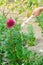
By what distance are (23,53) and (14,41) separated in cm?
20

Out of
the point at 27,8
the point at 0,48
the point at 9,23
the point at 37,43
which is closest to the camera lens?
the point at 9,23

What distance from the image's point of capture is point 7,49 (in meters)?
3.13

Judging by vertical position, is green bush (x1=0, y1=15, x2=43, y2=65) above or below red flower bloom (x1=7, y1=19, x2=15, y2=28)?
below

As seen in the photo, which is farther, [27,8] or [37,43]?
[27,8]

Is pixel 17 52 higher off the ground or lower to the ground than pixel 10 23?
lower

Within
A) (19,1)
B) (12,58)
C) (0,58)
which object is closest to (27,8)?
(19,1)

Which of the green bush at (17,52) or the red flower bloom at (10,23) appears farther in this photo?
the green bush at (17,52)

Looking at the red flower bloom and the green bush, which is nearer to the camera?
the red flower bloom

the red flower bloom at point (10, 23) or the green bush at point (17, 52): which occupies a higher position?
the red flower bloom at point (10, 23)

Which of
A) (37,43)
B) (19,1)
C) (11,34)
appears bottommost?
(37,43)

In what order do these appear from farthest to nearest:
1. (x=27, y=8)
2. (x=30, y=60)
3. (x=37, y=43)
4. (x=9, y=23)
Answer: (x=27, y=8)
(x=37, y=43)
(x=30, y=60)
(x=9, y=23)

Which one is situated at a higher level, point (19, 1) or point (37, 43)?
point (19, 1)

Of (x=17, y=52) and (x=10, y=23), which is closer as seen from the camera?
(x=10, y=23)

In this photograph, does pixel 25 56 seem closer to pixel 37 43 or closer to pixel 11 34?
pixel 11 34
